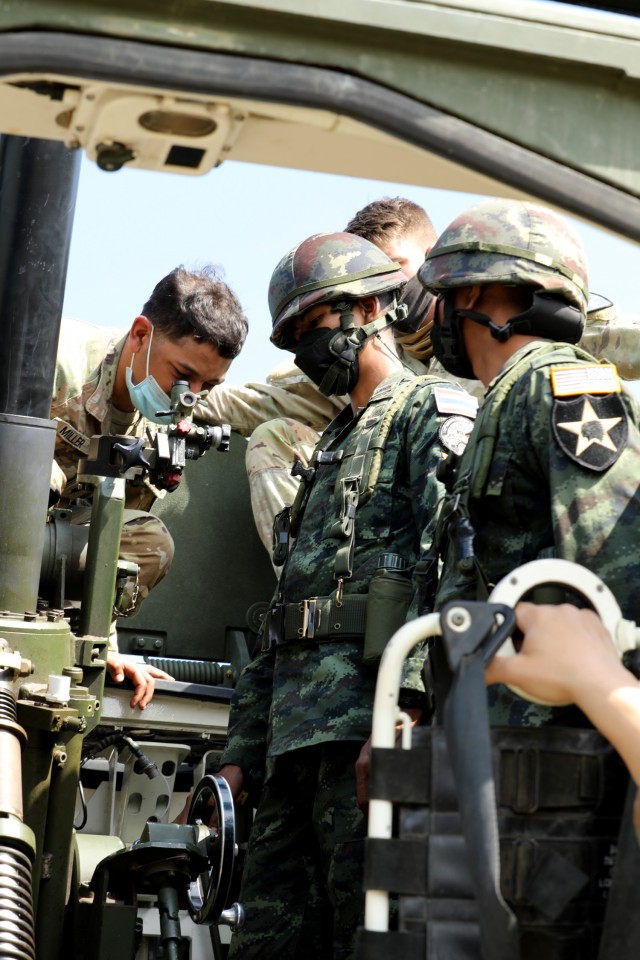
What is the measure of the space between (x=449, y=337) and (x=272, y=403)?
10.3ft

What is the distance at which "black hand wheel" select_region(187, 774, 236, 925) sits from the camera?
341 cm

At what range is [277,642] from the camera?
381 centimetres

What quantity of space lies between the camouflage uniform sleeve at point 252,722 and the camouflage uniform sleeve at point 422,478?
27.6 inches

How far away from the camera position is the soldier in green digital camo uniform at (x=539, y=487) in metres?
2.01

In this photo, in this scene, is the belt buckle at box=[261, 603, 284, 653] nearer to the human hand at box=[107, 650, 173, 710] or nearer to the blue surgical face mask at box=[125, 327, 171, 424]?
the human hand at box=[107, 650, 173, 710]

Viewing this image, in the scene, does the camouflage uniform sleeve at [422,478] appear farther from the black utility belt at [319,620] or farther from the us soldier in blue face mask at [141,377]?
the us soldier in blue face mask at [141,377]

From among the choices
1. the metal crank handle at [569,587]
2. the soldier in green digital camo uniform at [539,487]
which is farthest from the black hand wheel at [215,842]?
the metal crank handle at [569,587]

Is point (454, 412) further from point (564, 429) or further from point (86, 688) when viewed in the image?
point (86, 688)

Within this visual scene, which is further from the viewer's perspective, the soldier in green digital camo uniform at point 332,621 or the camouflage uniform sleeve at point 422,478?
the soldier in green digital camo uniform at point 332,621

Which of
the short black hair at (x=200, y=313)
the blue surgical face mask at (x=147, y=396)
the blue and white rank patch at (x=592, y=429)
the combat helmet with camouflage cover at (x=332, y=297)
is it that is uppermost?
the short black hair at (x=200, y=313)

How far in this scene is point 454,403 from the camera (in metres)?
3.63

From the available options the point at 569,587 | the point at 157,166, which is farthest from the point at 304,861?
the point at 157,166

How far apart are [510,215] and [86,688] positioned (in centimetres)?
197

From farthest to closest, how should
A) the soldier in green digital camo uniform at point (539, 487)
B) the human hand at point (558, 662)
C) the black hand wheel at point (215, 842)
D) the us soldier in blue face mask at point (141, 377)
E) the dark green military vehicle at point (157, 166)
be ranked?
the us soldier in blue face mask at point (141, 377) → the black hand wheel at point (215, 842) → the soldier in green digital camo uniform at point (539, 487) → the human hand at point (558, 662) → the dark green military vehicle at point (157, 166)
